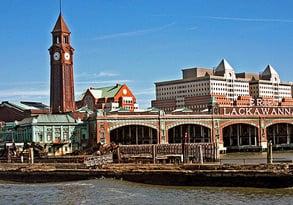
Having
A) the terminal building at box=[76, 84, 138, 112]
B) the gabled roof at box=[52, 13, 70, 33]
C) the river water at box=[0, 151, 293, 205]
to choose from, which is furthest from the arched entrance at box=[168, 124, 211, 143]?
the river water at box=[0, 151, 293, 205]

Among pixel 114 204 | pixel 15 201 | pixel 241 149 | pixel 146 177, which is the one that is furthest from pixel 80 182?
pixel 241 149

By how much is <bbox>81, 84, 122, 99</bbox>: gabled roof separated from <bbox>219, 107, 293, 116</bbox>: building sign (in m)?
56.2

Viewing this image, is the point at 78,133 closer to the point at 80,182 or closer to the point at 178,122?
the point at 178,122

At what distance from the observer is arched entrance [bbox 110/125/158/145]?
138750mm

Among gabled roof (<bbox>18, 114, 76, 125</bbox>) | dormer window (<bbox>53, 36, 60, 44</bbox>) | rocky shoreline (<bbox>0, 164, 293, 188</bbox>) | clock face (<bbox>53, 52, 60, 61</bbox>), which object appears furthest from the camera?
dormer window (<bbox>53, 36, 60, 44</bbox>)

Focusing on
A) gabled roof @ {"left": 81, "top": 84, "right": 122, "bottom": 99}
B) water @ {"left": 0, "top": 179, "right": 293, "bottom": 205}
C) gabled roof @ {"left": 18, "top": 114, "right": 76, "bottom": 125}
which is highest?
gabled roof @ {"left": 81, "top": 84, "right": 122, "bottom": 99}

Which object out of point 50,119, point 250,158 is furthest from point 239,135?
point 250,158

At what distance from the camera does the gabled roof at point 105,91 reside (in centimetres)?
19112

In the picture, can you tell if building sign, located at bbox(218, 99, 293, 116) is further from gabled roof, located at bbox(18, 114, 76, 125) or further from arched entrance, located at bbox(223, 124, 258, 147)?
gabled roof, located at bbox(18, 114, 76, 125)

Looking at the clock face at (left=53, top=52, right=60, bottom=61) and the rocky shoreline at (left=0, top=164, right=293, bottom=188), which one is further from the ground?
the clock face at (left=53, top=52, right=60, bottom=61)

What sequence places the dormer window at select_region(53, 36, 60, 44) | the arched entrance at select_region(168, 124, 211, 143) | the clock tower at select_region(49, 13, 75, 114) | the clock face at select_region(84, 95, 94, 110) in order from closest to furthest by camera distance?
the arched entrance at select_region(168, 124, 211, 143) < the clock tower at select_region(49, 13, 75, 114) < the dormer window at select_region(53, 36, 60, 44) < the clock face at select_region(84, 95, 94, 110)

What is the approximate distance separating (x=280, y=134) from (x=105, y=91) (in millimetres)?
64121

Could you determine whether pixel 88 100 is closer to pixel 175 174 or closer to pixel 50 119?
pixel 50 119

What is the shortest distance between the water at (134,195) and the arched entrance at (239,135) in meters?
96.5
